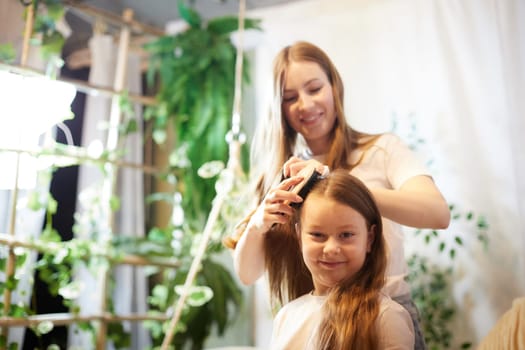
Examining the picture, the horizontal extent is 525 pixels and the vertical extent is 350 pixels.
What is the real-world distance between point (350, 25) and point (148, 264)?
117 cm

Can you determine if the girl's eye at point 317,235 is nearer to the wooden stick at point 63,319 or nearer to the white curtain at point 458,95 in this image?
the white curtain at point 458,95

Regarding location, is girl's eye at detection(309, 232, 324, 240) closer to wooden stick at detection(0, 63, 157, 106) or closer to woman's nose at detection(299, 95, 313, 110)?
woman's nose at detection(299, 95, 313, 110)

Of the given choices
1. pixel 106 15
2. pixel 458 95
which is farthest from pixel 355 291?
pixel 106 15

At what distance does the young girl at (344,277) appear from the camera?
81 cm

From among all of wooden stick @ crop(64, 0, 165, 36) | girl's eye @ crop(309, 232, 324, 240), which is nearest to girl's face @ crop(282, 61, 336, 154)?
girl's eye @ crop(309, 232, 324, 240)

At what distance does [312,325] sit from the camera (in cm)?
87

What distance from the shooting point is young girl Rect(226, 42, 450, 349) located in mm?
960

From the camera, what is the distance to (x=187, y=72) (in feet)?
7.06

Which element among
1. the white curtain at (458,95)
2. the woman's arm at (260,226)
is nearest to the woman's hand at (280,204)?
the woman's arm at (260,226)

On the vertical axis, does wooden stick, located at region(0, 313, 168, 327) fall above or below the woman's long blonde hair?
below

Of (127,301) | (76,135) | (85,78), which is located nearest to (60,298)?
(127,301)

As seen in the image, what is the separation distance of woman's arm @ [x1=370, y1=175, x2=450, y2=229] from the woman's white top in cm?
16

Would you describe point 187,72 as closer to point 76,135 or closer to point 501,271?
point 76,135

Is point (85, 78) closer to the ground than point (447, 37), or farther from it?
farther from it
